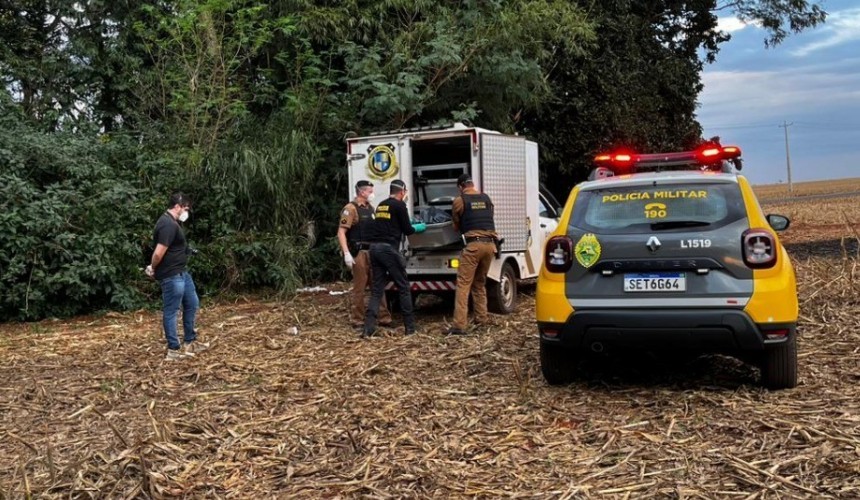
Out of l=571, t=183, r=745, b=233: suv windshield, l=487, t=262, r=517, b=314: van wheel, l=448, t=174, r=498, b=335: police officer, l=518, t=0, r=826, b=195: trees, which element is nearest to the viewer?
l=571, t=183, r=745, b=233: suv windshield

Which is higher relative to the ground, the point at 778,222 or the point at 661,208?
the point at 661,208

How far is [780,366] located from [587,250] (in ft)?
5.04

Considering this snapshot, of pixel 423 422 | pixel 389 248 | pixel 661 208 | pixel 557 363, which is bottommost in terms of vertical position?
pixel 423 422

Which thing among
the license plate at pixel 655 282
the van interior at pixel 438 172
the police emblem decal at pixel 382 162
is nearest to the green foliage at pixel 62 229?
the police emblem decal at pixel 382 162

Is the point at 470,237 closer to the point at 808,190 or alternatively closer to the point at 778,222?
the point at 778,222

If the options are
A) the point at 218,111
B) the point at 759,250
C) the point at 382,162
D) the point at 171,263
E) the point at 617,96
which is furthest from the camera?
the point at 617,96

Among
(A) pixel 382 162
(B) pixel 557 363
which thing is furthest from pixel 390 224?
(B) pixel 557 363

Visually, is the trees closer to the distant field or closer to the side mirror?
the side mirror

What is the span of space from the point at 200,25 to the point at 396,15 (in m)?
3.53

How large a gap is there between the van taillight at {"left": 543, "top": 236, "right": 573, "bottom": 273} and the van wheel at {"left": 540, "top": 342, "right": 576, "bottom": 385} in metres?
0.63

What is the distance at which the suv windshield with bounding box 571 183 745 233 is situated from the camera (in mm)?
5066

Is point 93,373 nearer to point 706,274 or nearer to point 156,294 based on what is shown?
point 156,294

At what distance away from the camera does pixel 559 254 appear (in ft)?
17.4

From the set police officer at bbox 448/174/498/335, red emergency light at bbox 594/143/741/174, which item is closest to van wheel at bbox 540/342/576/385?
police officer at bbox 448/174/498/335
